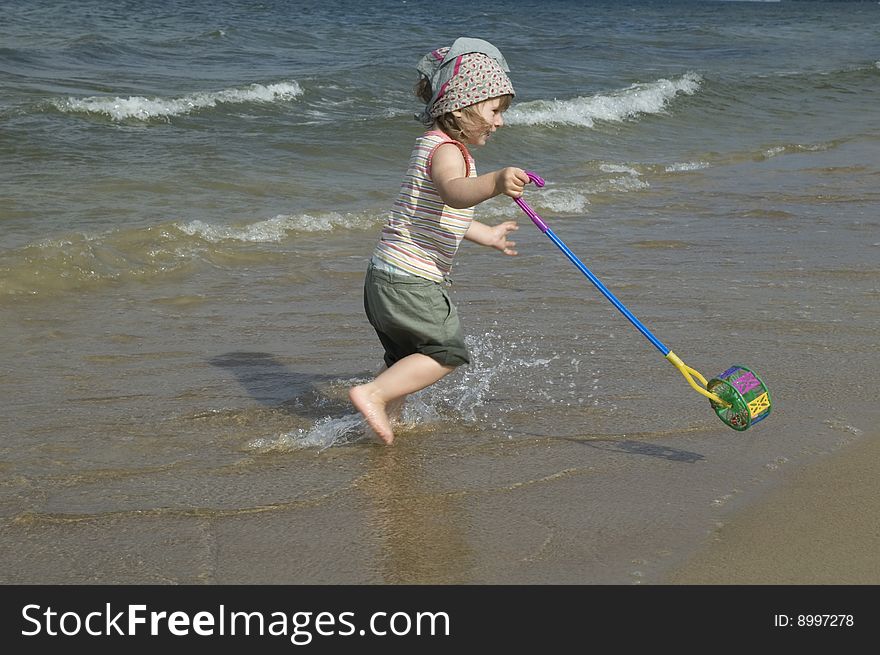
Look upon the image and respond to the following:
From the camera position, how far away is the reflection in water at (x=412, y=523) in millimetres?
2832

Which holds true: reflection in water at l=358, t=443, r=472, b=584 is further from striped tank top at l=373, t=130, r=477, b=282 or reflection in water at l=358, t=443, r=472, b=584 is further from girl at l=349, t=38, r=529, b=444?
striped tank top at l=373, t=130, r=477, b=282

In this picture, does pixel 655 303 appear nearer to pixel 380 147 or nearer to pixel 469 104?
pixel 469 104

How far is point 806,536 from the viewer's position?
2994 mm

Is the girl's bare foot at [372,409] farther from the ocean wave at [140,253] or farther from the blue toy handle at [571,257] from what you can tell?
the ocean wave at [140,253]

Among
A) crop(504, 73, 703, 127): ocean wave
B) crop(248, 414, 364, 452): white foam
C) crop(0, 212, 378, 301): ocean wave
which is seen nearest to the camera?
crop(248, 414, 364, 452): white foam

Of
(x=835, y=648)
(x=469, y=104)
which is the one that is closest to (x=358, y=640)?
(x=835, y=648)

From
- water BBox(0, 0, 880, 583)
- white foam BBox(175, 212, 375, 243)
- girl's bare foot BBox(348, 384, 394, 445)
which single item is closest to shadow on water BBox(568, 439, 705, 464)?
water BBox(0, 0, 880, 583)

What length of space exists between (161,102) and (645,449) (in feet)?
29.9

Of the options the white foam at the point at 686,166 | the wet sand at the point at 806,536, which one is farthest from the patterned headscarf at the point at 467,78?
the white foam at the point at 686,166

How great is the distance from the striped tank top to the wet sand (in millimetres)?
1240

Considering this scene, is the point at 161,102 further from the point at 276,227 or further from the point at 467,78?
the point at 467,78

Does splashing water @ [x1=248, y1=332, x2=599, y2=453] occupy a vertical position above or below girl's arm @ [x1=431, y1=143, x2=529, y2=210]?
below

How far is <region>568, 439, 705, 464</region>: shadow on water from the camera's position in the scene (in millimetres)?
3592

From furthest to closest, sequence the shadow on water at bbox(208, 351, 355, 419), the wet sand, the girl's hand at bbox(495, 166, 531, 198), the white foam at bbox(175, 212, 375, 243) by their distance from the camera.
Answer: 1. the white foam at bbox(175, 212, 375, 243)
2. the shadow on water at bbox(208, 351, 355, 419)
3. the girl's hand at bbox(495, 166, 531, 198)
4. the wet sand
